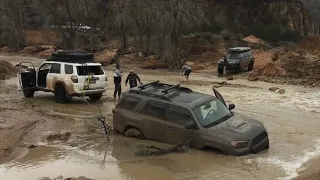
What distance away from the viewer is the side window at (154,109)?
1302 cm

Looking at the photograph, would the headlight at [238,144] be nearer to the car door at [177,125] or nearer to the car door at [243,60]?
the car door at [177,125]

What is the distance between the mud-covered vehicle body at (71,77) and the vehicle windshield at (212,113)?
849 cm

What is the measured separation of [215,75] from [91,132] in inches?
760

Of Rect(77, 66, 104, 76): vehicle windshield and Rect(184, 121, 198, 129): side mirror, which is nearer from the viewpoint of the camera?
Rect(184, 121, 198, 129): side mirror

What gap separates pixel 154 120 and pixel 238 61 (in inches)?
815

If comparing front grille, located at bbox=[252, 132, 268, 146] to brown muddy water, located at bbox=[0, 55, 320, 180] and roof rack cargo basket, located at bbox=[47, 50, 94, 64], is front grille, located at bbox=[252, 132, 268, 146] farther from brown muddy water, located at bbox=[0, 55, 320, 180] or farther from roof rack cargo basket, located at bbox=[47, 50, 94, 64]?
roof rack cargo basket, located at bbox=[47, 50, 94, 64]

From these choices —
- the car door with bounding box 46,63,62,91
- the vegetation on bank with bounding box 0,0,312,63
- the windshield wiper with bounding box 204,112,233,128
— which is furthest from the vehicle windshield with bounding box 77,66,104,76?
the vegetation on bank with bounding box 0,0,312,63

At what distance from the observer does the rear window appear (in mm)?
20281

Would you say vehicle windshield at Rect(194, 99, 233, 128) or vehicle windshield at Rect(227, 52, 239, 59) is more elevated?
vehicle windshield at Rect(227, 52, 239, 59)

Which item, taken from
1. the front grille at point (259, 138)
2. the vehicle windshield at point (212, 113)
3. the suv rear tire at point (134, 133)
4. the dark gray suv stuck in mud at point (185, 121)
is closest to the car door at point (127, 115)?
the dark gray suv stuck in mud at point (185, 121)

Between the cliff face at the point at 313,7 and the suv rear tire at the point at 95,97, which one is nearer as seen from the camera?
the suv rear tire at the point at 95,97

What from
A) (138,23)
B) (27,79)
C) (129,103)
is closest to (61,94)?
(27,79)

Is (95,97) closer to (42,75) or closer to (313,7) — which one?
(42,75)

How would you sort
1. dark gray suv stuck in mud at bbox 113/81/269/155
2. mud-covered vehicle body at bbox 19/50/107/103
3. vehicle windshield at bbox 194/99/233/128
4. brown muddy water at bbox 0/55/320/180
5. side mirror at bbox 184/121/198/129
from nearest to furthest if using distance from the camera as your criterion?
brown muddy water at bbox 0/55/320/180
dark gray suv stuck in mud at bbox 113/81/269/155
side mirror at bbox 184/121/198/129
vehicle windshield at bbox 194/99/233/128
mud-covered vehicle body at bbox 19/50/107/103
